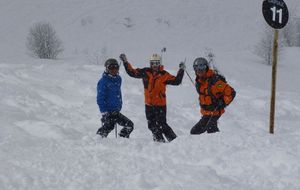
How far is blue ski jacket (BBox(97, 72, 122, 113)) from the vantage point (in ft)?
26.7

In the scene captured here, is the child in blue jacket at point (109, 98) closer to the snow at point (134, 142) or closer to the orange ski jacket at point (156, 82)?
the orange ski jacket at point (156, 82)

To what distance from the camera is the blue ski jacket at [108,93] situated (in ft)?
26.7

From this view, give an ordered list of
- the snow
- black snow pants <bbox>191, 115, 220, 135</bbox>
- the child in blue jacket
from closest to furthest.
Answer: the snow → black snow pants <bbox>191, 115, 220, 135</bbox> → the child in blue jacket

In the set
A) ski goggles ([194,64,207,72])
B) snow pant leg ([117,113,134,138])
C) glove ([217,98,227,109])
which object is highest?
ski goggles ([194,64,207,72])

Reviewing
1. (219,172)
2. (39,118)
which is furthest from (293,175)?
(39,118)

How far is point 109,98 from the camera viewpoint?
8219 mm

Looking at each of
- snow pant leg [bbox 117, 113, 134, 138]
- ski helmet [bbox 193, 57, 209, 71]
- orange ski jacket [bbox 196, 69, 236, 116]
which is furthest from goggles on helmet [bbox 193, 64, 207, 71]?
snow pant leg [bbox 117, 113, 134, 138]

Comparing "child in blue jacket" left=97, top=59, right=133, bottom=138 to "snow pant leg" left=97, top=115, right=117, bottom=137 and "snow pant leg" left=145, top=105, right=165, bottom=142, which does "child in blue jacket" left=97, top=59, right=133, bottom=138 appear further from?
"snow pant leg" left=145, top=105, right=165, bottom=142

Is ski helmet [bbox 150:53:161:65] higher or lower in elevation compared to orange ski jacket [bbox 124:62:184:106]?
higher

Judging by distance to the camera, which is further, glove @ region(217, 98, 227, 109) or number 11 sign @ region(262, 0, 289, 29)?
glove @ region(217, 98, 227, 109)

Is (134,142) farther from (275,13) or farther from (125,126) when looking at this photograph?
(275,13)

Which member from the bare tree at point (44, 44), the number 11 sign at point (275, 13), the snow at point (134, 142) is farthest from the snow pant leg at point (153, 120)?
the bare tree at point (44, 44)

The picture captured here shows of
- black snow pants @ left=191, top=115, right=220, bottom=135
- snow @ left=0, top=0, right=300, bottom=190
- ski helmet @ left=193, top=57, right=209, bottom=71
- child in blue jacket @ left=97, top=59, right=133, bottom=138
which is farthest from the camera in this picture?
child in blue jacket @ left=97, top=59, right=133, bottom=138

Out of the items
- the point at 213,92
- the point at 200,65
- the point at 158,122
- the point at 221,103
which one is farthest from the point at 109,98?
the point at 221,103
